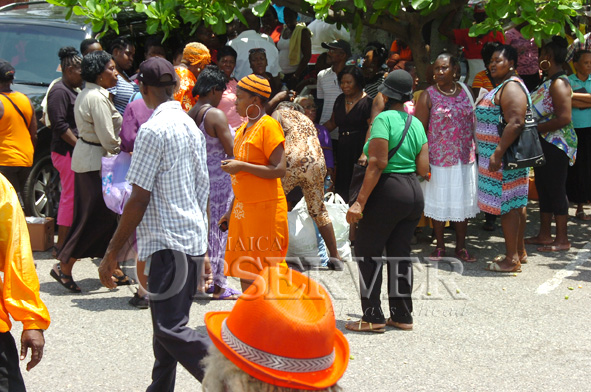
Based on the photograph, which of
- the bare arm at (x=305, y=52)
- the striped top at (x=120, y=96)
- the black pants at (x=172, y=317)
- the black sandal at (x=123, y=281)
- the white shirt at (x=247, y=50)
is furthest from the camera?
the bare arm at (x=305, y=52)

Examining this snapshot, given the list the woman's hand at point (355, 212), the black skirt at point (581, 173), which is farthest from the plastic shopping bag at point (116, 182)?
the black skirt at point (581, 173)

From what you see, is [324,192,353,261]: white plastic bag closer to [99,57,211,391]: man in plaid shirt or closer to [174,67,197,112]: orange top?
[174,67,197,112]: orange top

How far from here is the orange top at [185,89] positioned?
7.23 metres

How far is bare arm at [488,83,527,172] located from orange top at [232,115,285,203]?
2.57 metres

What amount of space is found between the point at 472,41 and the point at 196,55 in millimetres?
3632

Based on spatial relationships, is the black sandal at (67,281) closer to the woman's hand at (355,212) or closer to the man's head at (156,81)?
the woman's hand at (355,212)

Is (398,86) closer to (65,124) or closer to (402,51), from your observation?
(65,124)

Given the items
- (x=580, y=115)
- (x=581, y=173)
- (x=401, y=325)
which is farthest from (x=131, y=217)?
(x=581, y=173)

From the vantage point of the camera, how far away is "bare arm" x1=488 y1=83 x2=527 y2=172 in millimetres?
6758

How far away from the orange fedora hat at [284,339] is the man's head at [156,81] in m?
1.89

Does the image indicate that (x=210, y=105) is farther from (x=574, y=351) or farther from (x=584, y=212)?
(x=584, y=212)

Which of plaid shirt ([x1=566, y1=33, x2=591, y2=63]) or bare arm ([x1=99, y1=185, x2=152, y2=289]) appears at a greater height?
plaid shirt ([x1=566, y1=33, x2=591, y2=63])

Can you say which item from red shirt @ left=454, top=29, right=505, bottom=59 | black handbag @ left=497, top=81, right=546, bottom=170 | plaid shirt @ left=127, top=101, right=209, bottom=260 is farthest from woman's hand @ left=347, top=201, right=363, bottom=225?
red shirt @ left=454, top=29, right=505, bottom=59

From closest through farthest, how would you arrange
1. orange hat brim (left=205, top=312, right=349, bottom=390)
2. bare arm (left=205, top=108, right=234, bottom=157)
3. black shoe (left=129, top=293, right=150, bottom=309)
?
orange hat brim (left=205, top=312, right=349, bottom=390)
bare arm (left=205, top=108, right=234, bottom=157)
black shoe (left=129, top=293, right=150, bottom=309)
